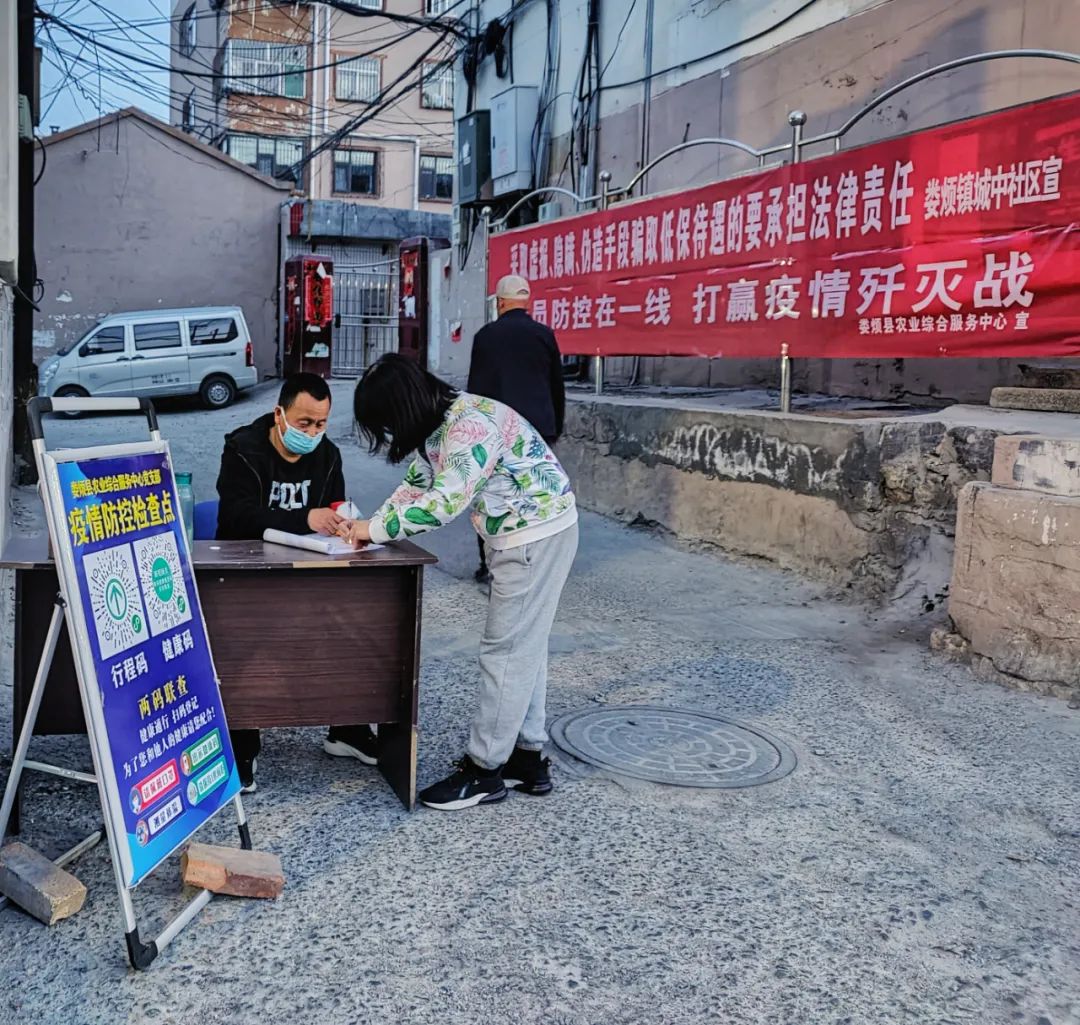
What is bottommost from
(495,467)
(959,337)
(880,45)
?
(495,467)

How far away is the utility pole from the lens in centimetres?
934

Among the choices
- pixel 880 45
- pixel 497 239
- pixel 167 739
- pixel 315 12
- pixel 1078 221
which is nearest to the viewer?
pixel 167 739

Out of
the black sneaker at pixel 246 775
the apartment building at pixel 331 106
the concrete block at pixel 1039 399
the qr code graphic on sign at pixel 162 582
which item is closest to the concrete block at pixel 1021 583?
the concrete block at pixel 1039 399

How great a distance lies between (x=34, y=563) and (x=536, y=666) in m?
1.48

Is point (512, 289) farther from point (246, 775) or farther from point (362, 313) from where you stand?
point (362, 313)

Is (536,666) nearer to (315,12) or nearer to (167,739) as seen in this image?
(167,739)

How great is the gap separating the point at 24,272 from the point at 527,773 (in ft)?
26.0

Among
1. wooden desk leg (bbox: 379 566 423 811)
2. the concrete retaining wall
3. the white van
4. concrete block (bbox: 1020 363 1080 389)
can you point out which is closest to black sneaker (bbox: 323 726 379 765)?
wooden desk leg (bbox: 379 566 423 811)

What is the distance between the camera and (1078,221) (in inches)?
214

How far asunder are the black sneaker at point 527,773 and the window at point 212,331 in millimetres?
16433

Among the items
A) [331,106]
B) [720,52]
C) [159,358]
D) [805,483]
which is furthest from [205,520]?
[331,106]

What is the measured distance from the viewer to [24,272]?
32.1 feet

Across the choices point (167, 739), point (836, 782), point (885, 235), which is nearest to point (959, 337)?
point (885, 235)

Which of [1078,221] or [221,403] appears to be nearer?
[1078,221]
